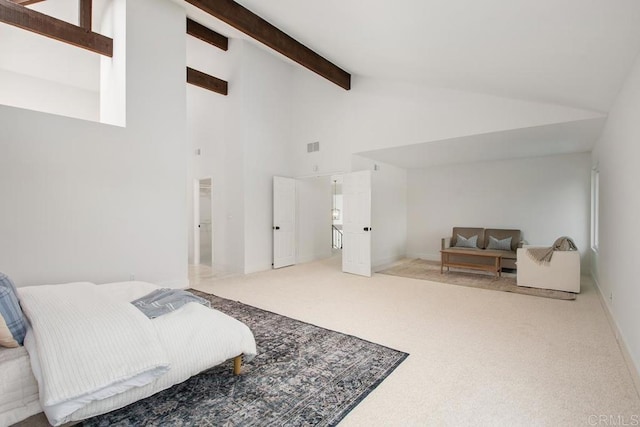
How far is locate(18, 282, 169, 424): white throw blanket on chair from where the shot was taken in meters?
1.56

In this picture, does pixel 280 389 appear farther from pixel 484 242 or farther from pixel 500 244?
pixel 484 242

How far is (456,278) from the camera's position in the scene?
565 centimetres

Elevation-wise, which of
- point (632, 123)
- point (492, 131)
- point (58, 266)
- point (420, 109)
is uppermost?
point (420, 109)

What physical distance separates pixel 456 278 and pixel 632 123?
12.0ft

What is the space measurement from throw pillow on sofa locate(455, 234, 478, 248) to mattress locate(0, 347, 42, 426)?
6.70 metres

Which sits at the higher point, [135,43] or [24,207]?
[135,43]

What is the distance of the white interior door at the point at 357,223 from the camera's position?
19.5 feet

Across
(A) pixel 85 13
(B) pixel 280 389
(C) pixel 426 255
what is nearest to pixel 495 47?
(B) pixel 280 389

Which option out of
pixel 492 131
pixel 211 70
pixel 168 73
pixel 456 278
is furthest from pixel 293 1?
pixel 456 278

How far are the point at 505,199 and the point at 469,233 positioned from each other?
1077 millimetres

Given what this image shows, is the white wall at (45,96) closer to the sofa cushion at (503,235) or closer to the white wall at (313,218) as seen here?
the white wall at (313,218)

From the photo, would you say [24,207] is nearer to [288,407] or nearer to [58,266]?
[58,266]

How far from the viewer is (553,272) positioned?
4.70m

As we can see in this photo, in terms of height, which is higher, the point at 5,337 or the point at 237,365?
the point at 5,337
